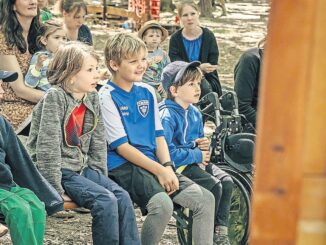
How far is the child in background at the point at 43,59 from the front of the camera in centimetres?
501

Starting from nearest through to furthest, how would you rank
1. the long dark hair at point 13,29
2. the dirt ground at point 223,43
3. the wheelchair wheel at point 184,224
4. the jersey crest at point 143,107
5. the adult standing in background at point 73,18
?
the jersey crest at point 143,107
the wheelchair wheel at point 184,224
the long dark hair at point 13,29
the dirt ground at point 223,43
the adult standing in background at point 73,18

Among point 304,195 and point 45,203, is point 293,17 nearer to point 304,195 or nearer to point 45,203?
point 304,195

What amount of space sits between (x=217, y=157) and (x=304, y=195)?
12.5 ft

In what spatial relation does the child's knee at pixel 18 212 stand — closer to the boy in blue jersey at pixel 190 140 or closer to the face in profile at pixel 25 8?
the boy in blue jersey at pixel 190 140

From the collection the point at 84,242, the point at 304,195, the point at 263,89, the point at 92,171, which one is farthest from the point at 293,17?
the point at 84,242

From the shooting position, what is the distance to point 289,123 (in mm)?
1119

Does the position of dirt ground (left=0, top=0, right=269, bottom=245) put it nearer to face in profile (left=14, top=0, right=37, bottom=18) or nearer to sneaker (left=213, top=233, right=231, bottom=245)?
sneaker (left=213, top=233, right=231, bottom=245)

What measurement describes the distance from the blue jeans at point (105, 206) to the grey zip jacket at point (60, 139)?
78mm

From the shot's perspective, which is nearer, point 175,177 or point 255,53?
point 175,177

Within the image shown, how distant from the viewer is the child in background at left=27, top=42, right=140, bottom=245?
3.95m

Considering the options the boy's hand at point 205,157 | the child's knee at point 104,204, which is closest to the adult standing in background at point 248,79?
the boy's hand at point 205,157

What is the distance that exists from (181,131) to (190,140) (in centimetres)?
9

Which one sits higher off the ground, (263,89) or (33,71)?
(263,89)

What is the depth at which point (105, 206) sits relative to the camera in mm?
3912
